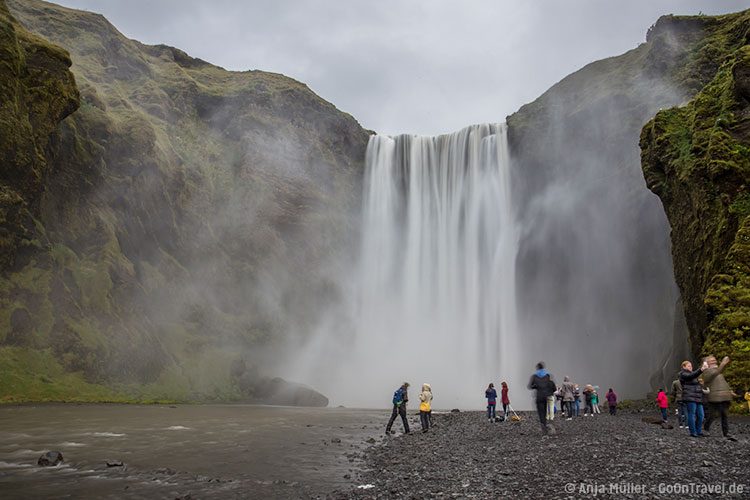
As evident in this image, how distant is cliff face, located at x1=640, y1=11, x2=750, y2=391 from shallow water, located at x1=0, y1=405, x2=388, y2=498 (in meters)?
15.3

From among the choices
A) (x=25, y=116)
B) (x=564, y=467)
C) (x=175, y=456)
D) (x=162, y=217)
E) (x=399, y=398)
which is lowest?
(x=175, y=456)

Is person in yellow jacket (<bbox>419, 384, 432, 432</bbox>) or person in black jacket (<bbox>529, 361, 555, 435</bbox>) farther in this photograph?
person in yellow jacket (<bbox>419, 384, 432, 432</bbox>)

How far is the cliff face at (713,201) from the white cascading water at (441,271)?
29.1m

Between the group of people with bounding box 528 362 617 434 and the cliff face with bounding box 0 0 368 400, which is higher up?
the cliff face with bounding box 0 0 368 400

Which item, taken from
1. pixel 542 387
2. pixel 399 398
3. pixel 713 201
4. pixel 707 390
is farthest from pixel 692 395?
pixel 713 201

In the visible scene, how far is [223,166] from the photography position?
66.5 meters

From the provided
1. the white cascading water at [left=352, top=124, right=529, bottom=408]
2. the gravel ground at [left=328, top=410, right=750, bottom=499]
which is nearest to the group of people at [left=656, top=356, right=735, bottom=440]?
the gravel ground at [left=328, top=410, right=750, bottom=499]

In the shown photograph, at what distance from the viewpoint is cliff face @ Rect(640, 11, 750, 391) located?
20328mm

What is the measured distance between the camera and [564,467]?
34.0ft

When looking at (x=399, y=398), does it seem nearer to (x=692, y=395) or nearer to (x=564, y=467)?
(x=564, y=467)

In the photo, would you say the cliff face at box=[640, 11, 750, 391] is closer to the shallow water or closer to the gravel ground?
the gravel ground

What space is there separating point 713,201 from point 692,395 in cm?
1491

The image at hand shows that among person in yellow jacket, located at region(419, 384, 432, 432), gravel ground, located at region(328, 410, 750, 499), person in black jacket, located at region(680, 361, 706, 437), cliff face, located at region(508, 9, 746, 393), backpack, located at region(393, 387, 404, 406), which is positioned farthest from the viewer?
cliff face, located at region(508, 9, 746, 393)

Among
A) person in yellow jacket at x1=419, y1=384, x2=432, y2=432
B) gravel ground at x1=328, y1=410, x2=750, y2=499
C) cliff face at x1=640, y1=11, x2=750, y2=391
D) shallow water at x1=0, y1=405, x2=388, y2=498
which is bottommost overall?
shallow water at x1=0, y1=405, x2=388, y2=498
